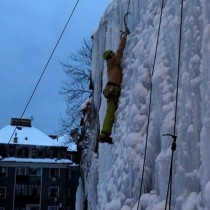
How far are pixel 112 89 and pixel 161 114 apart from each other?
168 cm

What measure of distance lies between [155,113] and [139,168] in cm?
66

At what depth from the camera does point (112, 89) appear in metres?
5.59

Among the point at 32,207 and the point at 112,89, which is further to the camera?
the point at 32,207

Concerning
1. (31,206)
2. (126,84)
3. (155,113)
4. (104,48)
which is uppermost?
(104,48)

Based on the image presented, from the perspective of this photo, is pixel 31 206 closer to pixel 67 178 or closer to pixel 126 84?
pixel 67 178

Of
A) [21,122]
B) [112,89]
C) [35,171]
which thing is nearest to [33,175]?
[35,171]

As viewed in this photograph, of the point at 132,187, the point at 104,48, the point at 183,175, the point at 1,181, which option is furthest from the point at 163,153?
the point at 1,181

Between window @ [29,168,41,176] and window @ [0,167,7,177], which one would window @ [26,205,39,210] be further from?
window @ [0,167,7,177]

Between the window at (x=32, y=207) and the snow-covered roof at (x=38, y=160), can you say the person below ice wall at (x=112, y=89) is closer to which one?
the snow-covered roof at (x=38, y=160)

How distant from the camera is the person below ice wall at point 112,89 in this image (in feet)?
17.9

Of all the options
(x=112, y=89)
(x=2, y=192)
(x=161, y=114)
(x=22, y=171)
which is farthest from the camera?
(x=22, y=171)

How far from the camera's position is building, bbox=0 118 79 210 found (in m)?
26.6

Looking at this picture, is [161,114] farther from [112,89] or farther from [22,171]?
[22,171]

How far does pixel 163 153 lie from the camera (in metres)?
3.77
